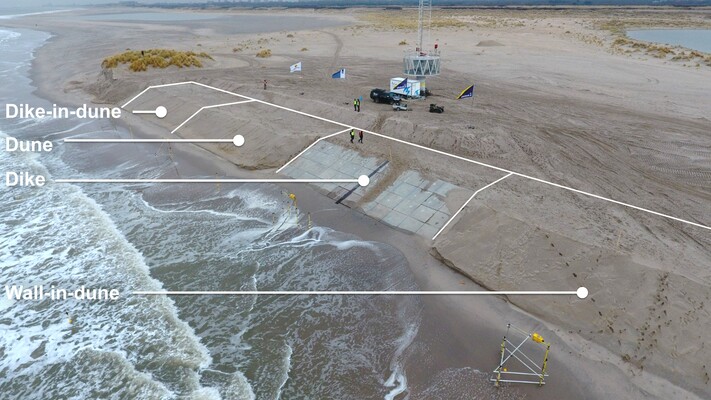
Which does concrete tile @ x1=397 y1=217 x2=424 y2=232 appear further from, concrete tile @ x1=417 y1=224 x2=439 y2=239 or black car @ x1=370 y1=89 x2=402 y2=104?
black car @ x1=370 y1=89 x2=402 y2=104

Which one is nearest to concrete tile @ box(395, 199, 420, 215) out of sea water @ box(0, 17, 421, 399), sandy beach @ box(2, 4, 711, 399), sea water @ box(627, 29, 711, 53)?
sandy beach @ box(2, 4, 711, 399)

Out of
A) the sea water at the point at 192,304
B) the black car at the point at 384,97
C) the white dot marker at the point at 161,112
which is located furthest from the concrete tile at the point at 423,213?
the white dot marker at the point at 161,112

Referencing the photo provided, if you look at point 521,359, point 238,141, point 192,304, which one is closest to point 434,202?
point 521,359

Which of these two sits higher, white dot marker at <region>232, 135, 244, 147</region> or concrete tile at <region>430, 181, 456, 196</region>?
white dot marker at <region>232, 135, 244, 147</region>

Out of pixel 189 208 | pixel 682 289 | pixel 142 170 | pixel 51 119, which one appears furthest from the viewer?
pixel 51 119

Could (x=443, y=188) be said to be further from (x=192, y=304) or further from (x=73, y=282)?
(x=73, y=282)

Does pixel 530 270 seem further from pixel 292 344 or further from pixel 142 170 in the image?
pixel 142 170

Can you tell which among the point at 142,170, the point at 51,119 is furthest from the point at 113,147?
the point at 51,119
